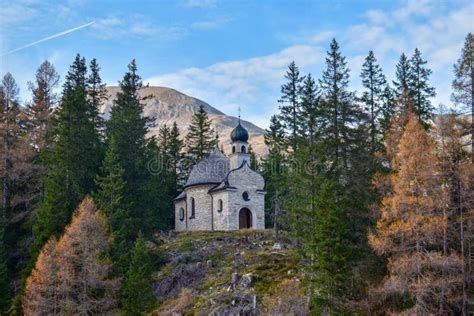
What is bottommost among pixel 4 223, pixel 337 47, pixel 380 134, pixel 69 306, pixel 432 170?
pixel 69 306

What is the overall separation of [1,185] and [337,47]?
27.6 metres

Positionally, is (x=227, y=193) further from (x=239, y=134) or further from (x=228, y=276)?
(x=228, y=276)

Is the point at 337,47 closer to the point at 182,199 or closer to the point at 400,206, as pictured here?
the point at 400,206

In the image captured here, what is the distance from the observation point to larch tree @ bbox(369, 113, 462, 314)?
22.7 m

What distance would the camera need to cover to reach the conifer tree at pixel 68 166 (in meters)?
35.1

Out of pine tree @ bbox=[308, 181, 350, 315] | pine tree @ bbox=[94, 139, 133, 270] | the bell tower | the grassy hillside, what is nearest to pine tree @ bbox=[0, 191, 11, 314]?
pine tree @ bbox=[94, 139, 133, 270]

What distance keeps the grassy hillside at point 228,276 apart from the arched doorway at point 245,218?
14.7ft

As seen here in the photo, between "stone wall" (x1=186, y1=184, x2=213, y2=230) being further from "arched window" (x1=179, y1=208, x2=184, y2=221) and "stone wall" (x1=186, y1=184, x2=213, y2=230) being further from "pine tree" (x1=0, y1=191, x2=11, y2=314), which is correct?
"pine tree" (x1=0, y1=191, x2=11, y2=314)

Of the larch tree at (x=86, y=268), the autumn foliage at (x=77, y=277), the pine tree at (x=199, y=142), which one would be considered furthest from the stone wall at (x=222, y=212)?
the autumn foliage at (x=77, y=277)

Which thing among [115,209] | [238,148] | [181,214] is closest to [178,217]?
[181,214]

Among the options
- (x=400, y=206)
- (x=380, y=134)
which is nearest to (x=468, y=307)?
(x=400, y=206)

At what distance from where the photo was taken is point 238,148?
48531mm

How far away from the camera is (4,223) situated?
129 feet

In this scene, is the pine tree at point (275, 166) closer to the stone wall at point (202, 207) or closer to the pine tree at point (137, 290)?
the stone wall at point (202, 207)
